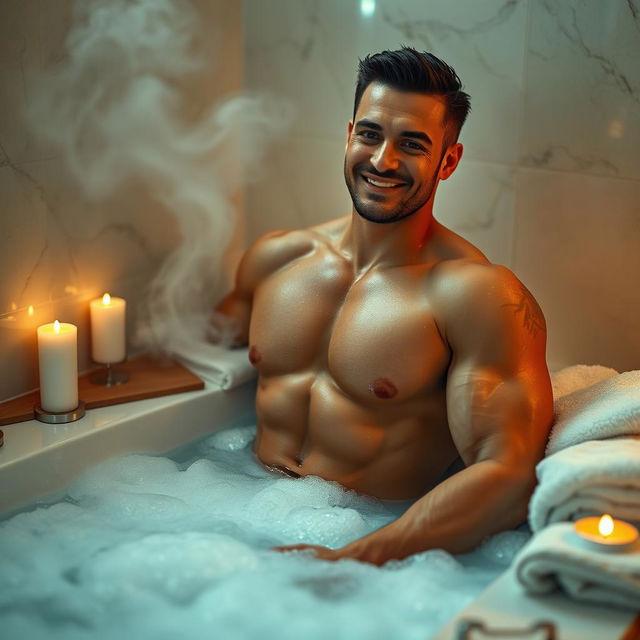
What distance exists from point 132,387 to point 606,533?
121 cm

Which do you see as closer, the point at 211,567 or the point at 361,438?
the point at 211,567

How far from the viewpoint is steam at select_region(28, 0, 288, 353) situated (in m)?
2.12

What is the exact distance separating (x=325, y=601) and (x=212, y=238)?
1.28m

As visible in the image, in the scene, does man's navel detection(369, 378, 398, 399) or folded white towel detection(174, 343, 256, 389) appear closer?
man's navel detection(369, 378, 398, 399)

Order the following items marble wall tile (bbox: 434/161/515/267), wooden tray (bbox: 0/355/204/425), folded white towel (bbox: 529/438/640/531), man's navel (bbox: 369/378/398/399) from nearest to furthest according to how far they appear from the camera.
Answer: folded white towel (bbox: 529/438/640/531)
man's navel (bbox: 369/378/398/399)
wooden tray (bbox: 0/355/204/425)
marble wall tile (bbox: 434/161/515/267)

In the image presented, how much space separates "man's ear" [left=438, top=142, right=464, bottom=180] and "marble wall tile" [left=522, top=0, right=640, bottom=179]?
260mm

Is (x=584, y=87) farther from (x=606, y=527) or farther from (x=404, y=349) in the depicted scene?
(x=606, y=527)

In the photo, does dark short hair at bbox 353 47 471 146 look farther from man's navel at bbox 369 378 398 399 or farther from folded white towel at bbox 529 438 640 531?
folded white towel at bbox 529 438 640 531

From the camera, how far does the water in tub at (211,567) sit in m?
1.52

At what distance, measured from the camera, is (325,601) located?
155cm

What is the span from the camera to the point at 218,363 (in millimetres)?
2285

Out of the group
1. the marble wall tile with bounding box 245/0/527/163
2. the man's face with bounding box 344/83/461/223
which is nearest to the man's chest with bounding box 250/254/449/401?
the man's face with bounding box 344/83/461/223

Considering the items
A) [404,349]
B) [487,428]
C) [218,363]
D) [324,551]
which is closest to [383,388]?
[404,349]

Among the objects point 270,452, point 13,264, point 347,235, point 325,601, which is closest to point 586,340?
point 347,235
